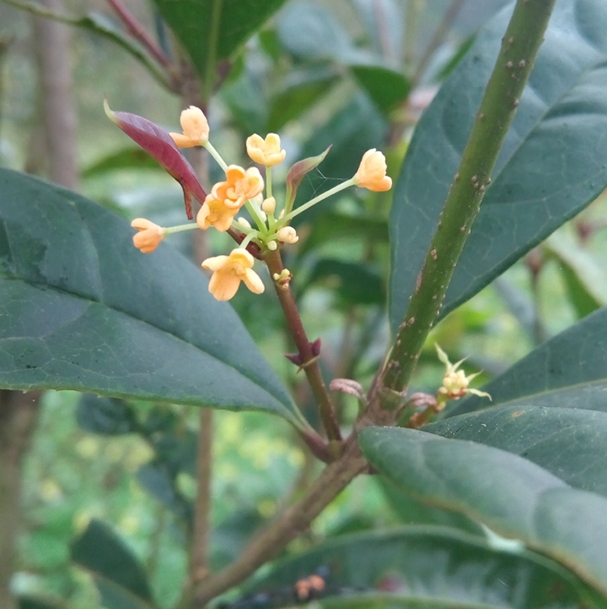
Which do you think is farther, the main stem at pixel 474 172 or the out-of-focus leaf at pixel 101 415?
the out-of-focus leaf at pixel 101 415

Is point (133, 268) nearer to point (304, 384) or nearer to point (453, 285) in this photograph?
point (453, 285)

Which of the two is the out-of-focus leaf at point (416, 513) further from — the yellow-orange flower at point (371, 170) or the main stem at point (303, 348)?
the yellow-orange flower at point (371, 170)

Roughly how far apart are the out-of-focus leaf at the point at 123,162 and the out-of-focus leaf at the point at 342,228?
0.33 m

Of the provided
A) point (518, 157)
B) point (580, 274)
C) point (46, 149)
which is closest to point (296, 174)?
point (518, 157)

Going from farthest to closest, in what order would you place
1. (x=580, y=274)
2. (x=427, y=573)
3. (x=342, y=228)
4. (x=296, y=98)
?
(x=296, y=98) → (x=342, y=228) → (x=580, y=274) → (x=427, y=573)

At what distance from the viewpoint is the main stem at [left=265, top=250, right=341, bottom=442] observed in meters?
0.34

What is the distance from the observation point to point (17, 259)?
43 cm

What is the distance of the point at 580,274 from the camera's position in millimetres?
929

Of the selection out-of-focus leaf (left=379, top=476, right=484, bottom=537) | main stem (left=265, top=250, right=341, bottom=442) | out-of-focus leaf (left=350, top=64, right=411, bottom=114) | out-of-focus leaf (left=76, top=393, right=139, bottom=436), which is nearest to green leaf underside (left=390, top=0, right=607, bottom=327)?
main stem (left=265, top=250, right=341, bottom=442)

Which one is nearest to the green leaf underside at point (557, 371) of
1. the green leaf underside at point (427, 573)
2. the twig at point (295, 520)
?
the twig at point (295, 520)

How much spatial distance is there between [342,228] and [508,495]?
0.82 m

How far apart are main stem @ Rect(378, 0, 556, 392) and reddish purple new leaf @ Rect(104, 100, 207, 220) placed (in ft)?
0.48

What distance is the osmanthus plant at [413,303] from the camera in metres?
0.29

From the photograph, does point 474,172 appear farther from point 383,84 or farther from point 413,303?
point 383,84
